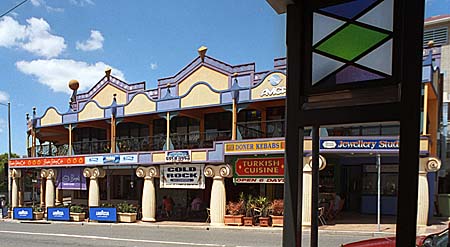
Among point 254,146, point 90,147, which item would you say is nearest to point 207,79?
point 254,146

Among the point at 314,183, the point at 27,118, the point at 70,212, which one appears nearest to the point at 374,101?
the point at 314,183

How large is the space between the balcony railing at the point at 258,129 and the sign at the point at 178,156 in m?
2.89

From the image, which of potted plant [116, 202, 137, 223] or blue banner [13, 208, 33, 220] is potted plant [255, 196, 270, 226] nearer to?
potted plant [116, 202, 137, 223]

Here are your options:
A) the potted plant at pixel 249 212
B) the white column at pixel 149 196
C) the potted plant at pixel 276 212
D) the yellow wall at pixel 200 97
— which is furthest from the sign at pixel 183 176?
the potted plant at pixel 276 212

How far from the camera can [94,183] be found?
869 inches

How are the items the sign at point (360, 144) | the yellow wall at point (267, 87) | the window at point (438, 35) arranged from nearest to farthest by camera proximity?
the sign at point (360, 144) → the yellow wall at point (267, 87) → the window at point (438, 35)

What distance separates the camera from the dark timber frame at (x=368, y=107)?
7.63 ft

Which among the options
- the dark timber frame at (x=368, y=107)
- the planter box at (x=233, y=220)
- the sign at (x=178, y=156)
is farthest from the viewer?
the sign at (x=178, y=156)

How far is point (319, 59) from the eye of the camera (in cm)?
277

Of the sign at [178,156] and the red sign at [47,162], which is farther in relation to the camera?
the red sign at [47,162]

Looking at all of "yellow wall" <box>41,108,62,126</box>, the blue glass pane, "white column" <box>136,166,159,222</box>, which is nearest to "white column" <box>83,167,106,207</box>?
"white column" <box>136,166,159,222</box>

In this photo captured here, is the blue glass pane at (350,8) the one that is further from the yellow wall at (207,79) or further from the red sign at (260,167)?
the yellow wall at (207,79)

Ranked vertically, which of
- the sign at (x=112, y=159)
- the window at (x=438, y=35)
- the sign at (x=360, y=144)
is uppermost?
the window at (x=438, y=35)

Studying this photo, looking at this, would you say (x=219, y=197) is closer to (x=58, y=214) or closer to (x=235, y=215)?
(x=235, y=215)
